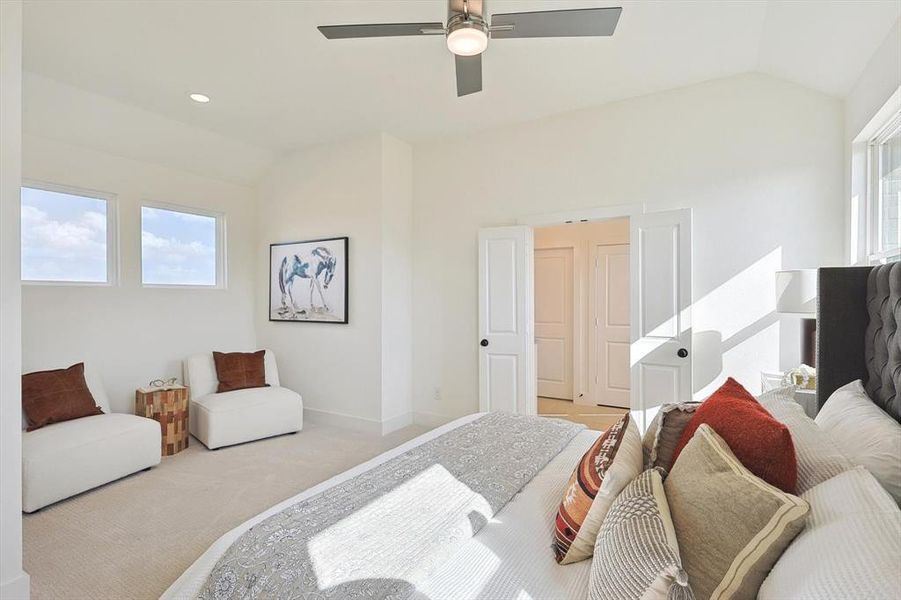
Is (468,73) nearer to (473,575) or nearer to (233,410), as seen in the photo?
(473,575)

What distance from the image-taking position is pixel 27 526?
2.59m

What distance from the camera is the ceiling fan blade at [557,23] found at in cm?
193

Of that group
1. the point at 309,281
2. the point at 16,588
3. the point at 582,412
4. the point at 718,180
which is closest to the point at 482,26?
the point at 718,180

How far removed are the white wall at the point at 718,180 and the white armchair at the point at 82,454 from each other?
109 inches

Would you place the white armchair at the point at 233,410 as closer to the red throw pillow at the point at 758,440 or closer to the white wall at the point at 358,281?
the white wall at the point at 358,281

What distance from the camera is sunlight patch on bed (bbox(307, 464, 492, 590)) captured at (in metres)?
1.09

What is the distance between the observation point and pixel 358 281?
4512mm

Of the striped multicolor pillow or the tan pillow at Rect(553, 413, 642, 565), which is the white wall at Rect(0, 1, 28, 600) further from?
the striped multicolor pillow

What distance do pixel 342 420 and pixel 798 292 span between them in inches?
157

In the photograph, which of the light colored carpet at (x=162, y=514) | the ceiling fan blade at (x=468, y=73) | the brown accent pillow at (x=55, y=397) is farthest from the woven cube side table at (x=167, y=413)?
the ceiling fan blade at (x=468, y=73)

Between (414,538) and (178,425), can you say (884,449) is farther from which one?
(178,425)

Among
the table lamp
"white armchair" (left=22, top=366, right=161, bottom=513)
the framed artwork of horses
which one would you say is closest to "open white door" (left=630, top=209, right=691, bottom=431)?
the table lamp

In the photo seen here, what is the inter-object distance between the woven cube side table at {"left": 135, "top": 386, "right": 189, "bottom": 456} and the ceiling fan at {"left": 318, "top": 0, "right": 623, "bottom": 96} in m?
3.36

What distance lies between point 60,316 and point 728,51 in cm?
559
